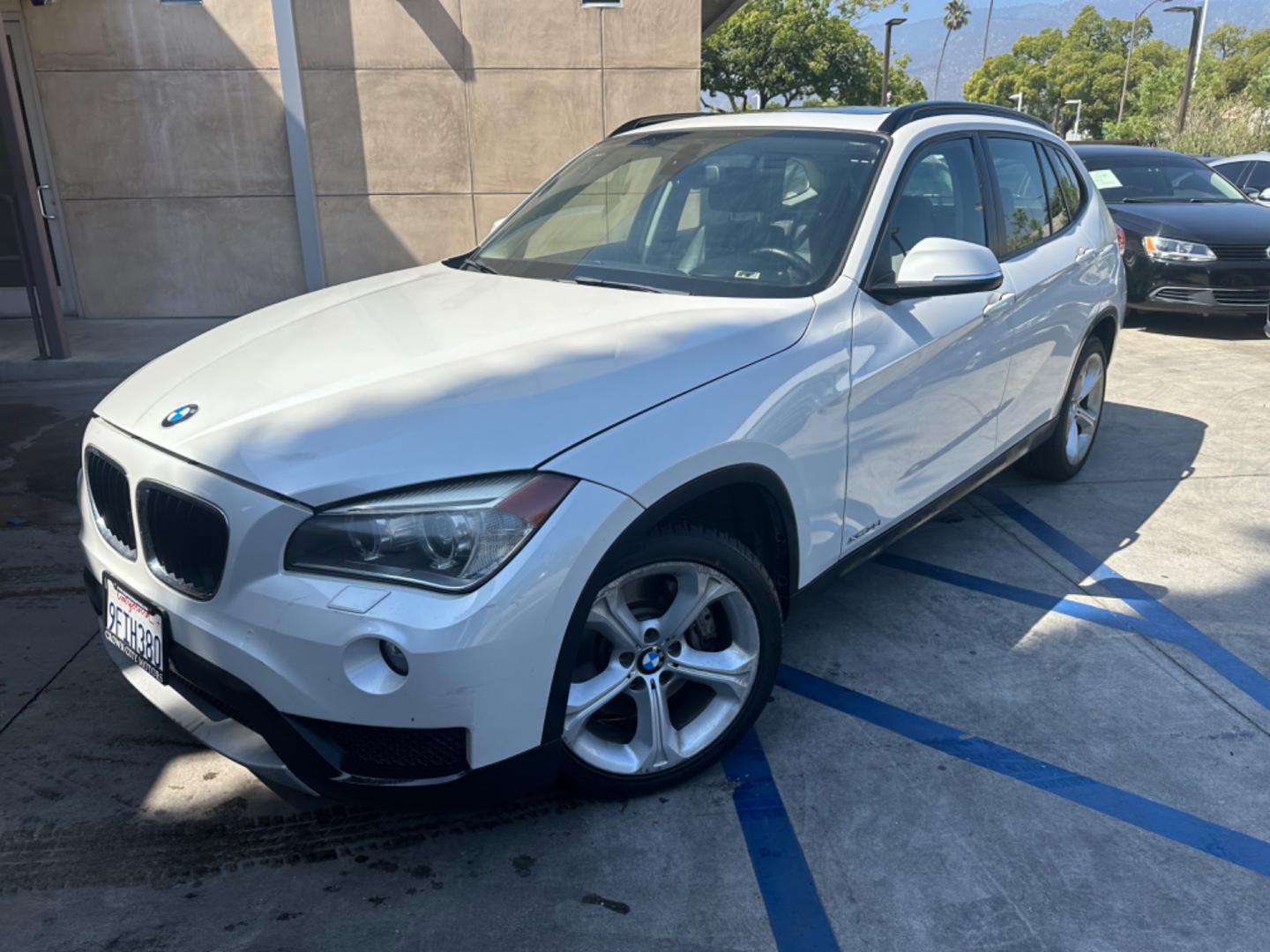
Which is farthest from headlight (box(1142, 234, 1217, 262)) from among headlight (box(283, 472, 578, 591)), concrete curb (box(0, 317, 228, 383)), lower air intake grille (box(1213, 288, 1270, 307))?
headlight (box(283, 472, 578, 591))

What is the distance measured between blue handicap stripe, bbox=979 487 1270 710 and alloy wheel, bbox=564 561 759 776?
1.86 meters

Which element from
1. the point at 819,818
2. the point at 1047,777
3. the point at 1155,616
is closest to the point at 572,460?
the point at 819,818

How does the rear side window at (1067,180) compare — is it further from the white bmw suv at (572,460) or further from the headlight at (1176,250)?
the headlight at (1176,250)

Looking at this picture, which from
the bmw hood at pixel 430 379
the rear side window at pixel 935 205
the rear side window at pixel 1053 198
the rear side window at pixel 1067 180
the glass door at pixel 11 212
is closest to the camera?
the bmw hood at pixel 430 379

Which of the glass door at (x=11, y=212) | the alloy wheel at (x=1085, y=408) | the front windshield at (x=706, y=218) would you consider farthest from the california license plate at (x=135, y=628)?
the glass door at (x=11, y=212)

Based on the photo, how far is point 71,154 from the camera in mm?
9758

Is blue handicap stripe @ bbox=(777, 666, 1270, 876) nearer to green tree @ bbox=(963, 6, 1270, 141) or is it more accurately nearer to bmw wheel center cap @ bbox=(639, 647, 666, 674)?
bmw wheel center cap @ bbox=(639, 647, 666, 674)

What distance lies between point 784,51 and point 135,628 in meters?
45.5

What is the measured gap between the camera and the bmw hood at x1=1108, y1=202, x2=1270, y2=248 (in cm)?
916

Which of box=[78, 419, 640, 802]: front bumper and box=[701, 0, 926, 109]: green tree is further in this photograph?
box=[701, 0, 926, 109]: green tree

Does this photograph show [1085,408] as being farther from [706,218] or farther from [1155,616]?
[706,218]

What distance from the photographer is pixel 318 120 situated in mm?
10023

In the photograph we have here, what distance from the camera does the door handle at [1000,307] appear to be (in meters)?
3.84

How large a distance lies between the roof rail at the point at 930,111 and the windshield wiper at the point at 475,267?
59.6 inches
